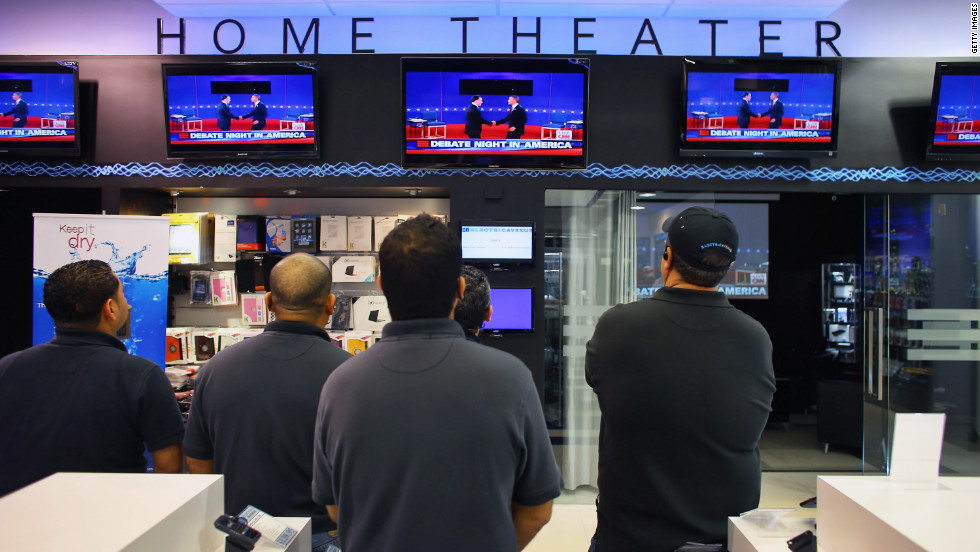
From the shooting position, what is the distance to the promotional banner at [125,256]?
3334mm

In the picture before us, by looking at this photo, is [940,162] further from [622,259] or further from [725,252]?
[725,252]

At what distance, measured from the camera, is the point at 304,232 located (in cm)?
422

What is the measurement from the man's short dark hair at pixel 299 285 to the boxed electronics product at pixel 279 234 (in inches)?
101

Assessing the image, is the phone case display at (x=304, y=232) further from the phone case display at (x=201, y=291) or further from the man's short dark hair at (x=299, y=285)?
the man's short dark hair at (x=299, y=285)

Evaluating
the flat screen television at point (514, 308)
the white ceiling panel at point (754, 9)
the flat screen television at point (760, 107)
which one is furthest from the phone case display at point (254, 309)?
the white ceiling panel at point (754, 9)

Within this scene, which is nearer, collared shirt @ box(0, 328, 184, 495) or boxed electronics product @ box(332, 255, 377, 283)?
collared shirt @ box(0, 328, 184, 495)

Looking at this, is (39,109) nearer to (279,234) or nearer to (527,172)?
(279,234)

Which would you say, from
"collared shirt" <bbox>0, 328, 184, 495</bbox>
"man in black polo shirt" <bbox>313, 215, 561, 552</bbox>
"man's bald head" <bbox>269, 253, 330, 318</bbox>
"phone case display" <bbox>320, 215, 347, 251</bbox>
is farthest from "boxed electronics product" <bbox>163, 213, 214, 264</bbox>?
"man in black polo shirt" <bbox>313, 215, 561, 552</bbox>

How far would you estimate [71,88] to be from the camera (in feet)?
11.6

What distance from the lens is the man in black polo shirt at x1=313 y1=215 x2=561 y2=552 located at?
102cm

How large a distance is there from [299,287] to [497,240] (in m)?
2.02

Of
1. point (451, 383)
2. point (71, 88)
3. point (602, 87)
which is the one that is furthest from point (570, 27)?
point (451, 383)

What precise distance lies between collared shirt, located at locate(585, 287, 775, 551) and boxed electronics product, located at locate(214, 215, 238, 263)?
141 inches

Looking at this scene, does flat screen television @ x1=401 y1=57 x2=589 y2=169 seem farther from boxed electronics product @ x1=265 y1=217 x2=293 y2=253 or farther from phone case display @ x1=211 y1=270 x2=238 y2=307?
phone case display @ x1=211 y1=270 x2=238 y2=307
